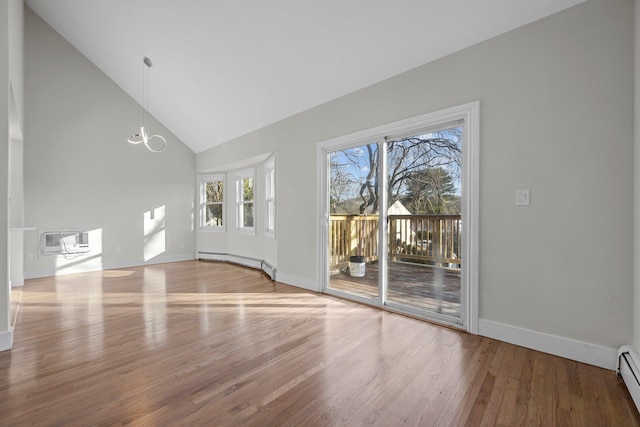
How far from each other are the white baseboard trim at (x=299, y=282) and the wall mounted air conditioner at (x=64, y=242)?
3.52m

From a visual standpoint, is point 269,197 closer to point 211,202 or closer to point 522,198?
point 211,202

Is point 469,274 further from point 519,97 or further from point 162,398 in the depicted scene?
point 162,398

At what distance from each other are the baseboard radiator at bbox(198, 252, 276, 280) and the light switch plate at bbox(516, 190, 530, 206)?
3271mm

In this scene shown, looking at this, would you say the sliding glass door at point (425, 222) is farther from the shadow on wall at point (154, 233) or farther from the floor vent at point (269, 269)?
the shadow on wall at point (154, 233)

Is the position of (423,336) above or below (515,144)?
below

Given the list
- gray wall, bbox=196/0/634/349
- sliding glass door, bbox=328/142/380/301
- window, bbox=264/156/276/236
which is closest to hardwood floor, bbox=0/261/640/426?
gray wall, bbox=196/0/634/349

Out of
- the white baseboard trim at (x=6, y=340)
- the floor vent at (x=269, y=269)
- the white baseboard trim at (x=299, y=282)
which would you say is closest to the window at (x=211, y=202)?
the floor vent at (x=269, y=269)

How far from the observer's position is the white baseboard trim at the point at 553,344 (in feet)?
6.23

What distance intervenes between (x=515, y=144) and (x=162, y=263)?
240 inches

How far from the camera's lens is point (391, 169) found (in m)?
3.11

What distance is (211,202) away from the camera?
21.2 feet

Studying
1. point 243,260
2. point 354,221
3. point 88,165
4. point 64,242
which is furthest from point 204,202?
point 354,221

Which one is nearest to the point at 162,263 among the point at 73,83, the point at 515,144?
the point at 73,83

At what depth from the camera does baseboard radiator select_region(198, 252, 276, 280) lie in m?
4.65
